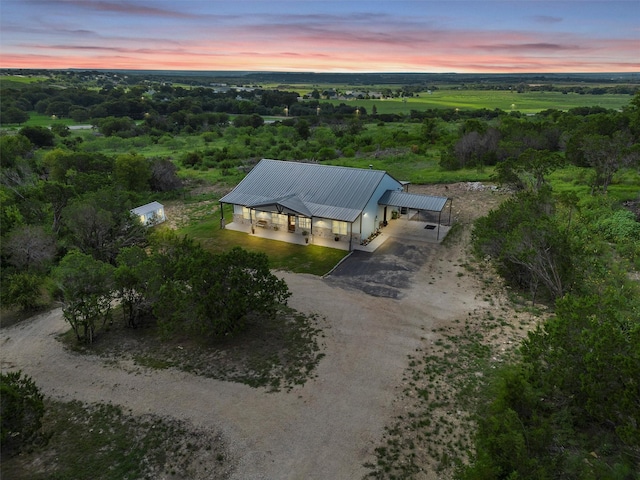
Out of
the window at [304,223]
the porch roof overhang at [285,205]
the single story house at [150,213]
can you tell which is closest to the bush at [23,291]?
the single story house at [150,213]

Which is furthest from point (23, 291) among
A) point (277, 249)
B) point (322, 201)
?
point (322, 201)

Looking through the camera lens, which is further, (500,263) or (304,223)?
(304,223)

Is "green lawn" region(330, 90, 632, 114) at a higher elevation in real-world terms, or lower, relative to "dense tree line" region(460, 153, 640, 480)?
higher

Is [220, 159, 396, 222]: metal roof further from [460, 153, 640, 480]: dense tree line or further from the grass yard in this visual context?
the grass yard

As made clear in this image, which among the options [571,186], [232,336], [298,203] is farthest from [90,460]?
[571,186]

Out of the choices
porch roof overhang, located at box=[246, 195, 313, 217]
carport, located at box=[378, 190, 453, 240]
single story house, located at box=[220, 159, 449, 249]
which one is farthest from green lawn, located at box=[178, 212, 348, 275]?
carport, located at box=[378, 190, 453, 240]

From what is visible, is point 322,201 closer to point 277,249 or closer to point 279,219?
point 279,219

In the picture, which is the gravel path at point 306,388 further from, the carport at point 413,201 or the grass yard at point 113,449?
the carport at point 413,201
